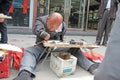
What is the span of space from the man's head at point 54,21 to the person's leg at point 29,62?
0.36 meters

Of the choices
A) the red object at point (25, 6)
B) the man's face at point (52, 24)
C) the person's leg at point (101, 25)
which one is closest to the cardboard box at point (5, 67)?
the man's face at point (52, 24)

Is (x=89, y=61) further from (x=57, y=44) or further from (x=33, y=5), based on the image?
(x=33, y=5)

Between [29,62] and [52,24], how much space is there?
29.3 inches

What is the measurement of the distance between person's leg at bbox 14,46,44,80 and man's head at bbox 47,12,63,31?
36cm

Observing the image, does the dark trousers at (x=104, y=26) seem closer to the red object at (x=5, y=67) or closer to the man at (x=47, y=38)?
the man at (x=47, y=38)

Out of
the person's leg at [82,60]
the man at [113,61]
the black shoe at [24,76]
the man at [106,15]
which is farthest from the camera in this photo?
the man at [106,15]

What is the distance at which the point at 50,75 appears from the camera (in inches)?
141

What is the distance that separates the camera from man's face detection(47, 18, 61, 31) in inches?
150

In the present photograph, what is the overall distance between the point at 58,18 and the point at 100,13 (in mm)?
2639

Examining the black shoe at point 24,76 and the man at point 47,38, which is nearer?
the black shoe at point 24,76

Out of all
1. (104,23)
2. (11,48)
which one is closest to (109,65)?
(11,48)

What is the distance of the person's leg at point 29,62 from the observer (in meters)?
3.15

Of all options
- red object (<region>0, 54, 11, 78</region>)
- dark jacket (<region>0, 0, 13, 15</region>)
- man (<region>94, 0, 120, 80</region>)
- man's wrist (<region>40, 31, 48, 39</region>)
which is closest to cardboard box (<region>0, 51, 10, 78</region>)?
red object (<region>0, 54, 11, 78</region>)

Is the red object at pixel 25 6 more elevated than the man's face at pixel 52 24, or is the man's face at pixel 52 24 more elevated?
the red object at pixel 25 6
